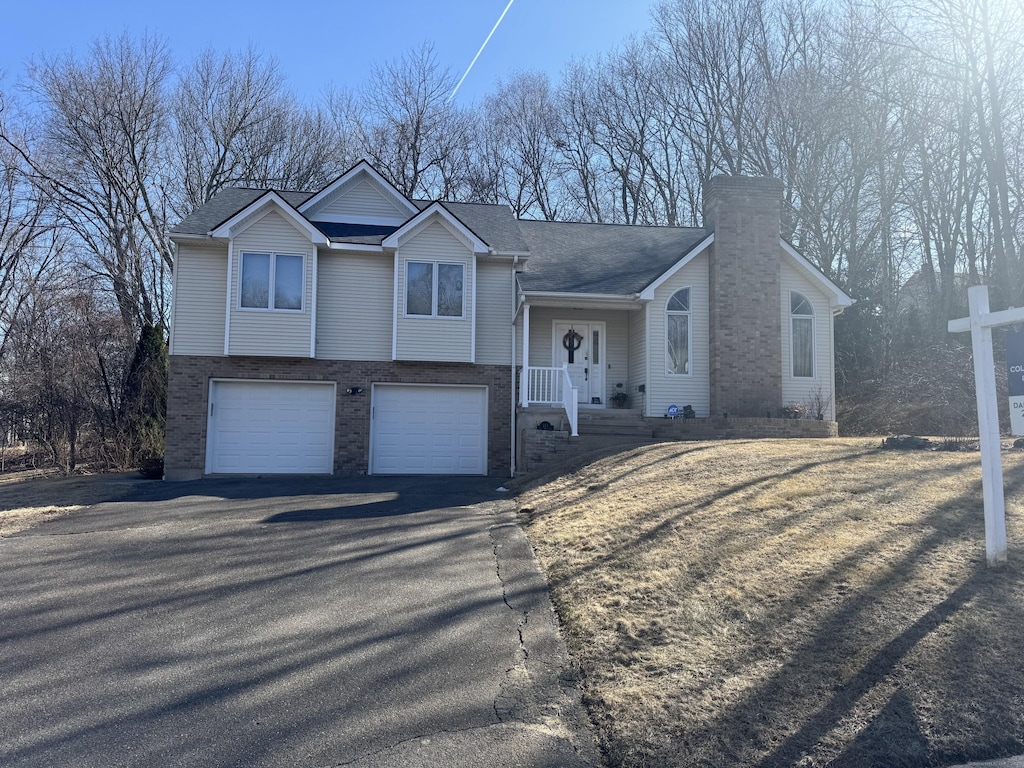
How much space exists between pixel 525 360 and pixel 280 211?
6.44 m

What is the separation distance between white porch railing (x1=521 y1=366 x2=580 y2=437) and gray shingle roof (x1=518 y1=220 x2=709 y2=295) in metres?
1.88

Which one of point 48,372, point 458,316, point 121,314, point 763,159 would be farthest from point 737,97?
point 48,372

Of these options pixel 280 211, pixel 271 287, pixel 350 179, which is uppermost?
pixel 350 179

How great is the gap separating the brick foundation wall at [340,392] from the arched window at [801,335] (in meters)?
6.82

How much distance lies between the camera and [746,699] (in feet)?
12.8

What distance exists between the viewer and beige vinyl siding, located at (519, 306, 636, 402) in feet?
56.8

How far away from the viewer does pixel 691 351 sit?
16141 mm

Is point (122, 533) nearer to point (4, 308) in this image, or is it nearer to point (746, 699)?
point (746, 699)

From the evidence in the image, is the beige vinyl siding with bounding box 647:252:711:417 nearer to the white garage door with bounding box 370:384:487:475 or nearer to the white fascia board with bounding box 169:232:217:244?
the white garage door with bounding box 370:384:487:475

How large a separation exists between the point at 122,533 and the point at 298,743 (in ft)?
21.2

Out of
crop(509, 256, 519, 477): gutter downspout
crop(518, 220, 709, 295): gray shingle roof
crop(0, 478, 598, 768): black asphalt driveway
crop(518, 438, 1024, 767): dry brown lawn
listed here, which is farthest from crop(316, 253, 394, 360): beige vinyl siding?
crop(518, 438, 1024, 767): dry brown lawn

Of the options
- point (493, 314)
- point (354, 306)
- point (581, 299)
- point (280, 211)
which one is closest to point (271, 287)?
point (280, 211)

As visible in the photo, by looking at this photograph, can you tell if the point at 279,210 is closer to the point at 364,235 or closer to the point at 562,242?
the point at 364,235

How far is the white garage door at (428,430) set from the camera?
16375 mm
